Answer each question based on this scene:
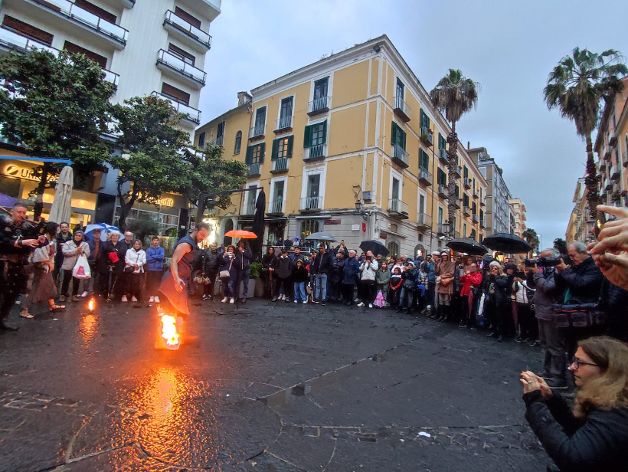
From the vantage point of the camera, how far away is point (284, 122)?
24.8 m

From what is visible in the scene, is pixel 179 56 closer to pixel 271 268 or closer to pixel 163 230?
pixel 163 230

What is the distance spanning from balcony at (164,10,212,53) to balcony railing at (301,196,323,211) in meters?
13.2

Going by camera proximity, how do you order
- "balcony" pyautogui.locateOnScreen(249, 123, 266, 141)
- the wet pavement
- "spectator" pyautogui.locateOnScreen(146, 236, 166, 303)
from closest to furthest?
the wet pavement
"spectator" pyautogui.locateOnScreen(146, 236, 166, 303)
"balcony" pyautogui.locateOnScreen(249, 123, 266, 141)

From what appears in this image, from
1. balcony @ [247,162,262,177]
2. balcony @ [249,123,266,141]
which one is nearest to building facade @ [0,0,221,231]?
balcony @ [249,123,266,141]

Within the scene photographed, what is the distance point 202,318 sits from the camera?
689cm

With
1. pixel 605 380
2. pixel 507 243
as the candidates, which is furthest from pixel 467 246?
pixel 605 380

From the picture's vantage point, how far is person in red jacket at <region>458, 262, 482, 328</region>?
330 inches

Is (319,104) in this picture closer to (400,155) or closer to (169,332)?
(400,155)

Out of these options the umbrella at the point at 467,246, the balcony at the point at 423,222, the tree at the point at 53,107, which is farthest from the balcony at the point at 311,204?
the umbrella at the point at 467,246

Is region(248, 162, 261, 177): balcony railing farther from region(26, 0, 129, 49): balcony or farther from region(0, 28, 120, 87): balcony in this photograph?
region(0, 28, 120, 87): balcony

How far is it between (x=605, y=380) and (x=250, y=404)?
100 inches

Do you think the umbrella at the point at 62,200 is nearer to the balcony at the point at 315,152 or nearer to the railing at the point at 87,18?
the railing at the point at 87,18

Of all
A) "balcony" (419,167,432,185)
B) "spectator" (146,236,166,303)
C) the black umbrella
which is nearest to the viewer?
"spectator" (146,236,166,303)

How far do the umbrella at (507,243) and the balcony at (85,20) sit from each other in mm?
22193
